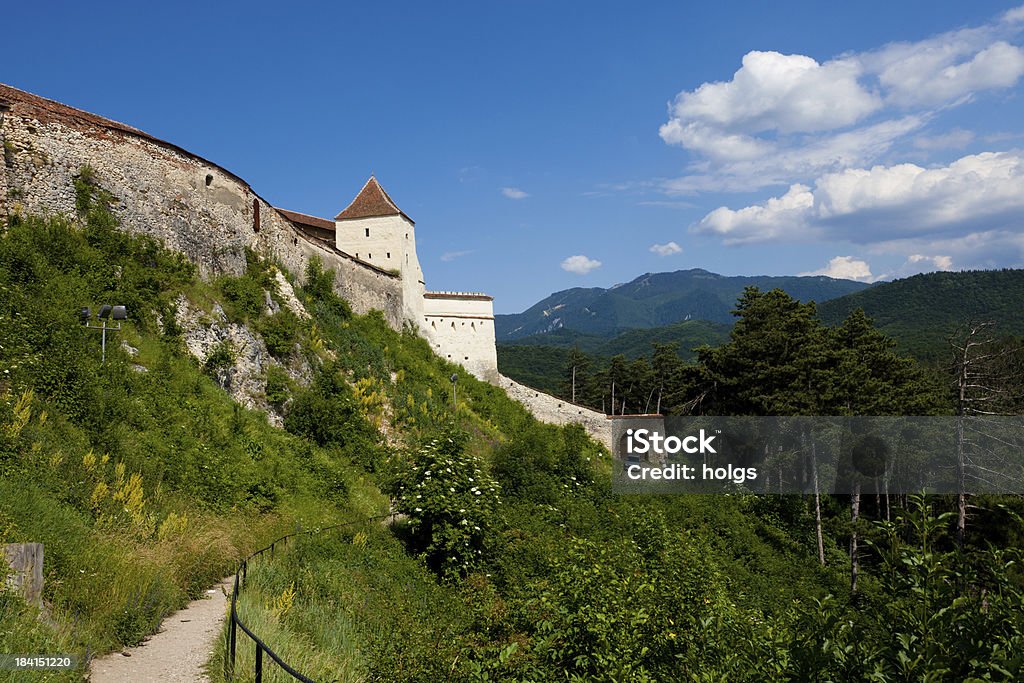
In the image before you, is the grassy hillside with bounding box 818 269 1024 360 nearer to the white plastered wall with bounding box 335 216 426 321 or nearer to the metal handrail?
the white plastered wall with bounding box 335 216 426 321

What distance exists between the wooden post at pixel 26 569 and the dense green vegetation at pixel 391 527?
12.8 inches

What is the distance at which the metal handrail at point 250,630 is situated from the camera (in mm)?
4791

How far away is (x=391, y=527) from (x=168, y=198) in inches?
545

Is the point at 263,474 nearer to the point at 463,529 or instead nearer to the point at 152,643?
the point at 463,529

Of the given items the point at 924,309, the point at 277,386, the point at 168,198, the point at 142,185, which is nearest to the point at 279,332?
the point at 277,386

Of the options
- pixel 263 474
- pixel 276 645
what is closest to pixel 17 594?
pixel 276 645

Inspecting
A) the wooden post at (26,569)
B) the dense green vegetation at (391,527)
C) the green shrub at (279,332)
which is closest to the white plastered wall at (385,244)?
the dense green vegetation at (391,527)

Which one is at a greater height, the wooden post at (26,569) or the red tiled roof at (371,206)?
the red tiled roof at (371,206)

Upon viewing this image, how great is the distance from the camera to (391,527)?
1603 centimetres

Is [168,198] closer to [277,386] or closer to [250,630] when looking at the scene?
[277,386]

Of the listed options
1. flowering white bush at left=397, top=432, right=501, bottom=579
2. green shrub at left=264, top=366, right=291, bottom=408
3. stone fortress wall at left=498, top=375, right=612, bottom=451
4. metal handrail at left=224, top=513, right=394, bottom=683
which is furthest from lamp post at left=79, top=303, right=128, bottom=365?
stone fortress wall at left=498, top=375, right=612, bottom=451

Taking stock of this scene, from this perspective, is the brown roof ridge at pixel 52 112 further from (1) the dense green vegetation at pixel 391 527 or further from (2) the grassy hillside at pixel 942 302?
(2) the grassy hillside at pixel 942 302

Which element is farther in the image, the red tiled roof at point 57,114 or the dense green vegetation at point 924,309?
the dense green vegetation at point 924,309

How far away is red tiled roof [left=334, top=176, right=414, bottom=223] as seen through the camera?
36.2 metres
